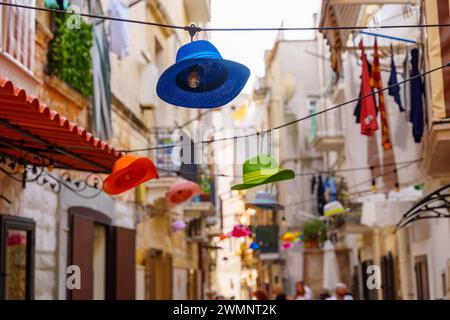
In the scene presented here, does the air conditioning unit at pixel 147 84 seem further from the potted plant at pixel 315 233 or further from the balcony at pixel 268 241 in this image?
the balcony at pixel 268 241

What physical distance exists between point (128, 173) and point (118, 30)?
599cm

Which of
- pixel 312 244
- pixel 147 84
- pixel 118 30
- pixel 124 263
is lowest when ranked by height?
pixel 124 263

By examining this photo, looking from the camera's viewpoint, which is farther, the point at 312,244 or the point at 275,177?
the point at 312,244

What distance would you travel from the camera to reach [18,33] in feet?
31.9

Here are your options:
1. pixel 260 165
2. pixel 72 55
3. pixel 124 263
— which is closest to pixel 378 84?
pixel 72 55

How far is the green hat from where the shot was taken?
789 centimetres

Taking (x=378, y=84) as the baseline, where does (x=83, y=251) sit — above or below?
below

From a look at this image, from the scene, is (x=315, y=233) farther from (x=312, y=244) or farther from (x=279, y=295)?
(x=279, y=295)

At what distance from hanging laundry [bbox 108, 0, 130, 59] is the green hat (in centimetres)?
689

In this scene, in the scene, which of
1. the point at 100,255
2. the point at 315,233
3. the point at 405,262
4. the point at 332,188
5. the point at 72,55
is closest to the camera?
the point at 72,55

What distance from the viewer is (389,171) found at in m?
15.6

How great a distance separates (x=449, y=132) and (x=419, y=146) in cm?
492
